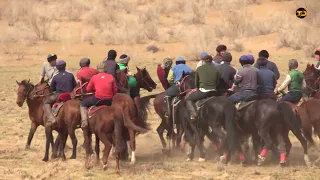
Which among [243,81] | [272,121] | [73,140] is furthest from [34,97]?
[272,121]

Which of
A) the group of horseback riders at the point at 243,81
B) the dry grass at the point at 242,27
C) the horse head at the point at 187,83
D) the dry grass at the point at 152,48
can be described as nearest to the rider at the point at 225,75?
the group of horseback riders at the point at 243,81

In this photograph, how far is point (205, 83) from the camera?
15.3 meters

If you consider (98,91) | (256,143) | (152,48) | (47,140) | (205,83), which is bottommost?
(256,143)

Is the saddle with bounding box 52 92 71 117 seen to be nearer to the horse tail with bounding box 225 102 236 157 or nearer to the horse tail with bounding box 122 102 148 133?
the horse tail with bounding box 122 102 148 133

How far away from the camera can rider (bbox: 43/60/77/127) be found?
15434 mm

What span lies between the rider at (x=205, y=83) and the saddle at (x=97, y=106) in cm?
225

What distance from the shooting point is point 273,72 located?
15711 mm

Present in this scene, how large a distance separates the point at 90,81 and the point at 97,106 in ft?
1.91

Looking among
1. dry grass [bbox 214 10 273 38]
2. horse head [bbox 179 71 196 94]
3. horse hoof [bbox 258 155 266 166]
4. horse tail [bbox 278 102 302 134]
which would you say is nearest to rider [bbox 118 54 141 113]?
horse head [bbox 179 71 196 94]

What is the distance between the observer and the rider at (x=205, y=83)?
15.3m

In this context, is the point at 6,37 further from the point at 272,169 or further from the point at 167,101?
the point at 272,169

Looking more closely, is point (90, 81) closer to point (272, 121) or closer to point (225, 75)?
point (225, 75)

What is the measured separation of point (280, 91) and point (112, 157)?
14.5 feet

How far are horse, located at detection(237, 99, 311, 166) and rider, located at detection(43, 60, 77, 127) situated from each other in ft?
13.8
